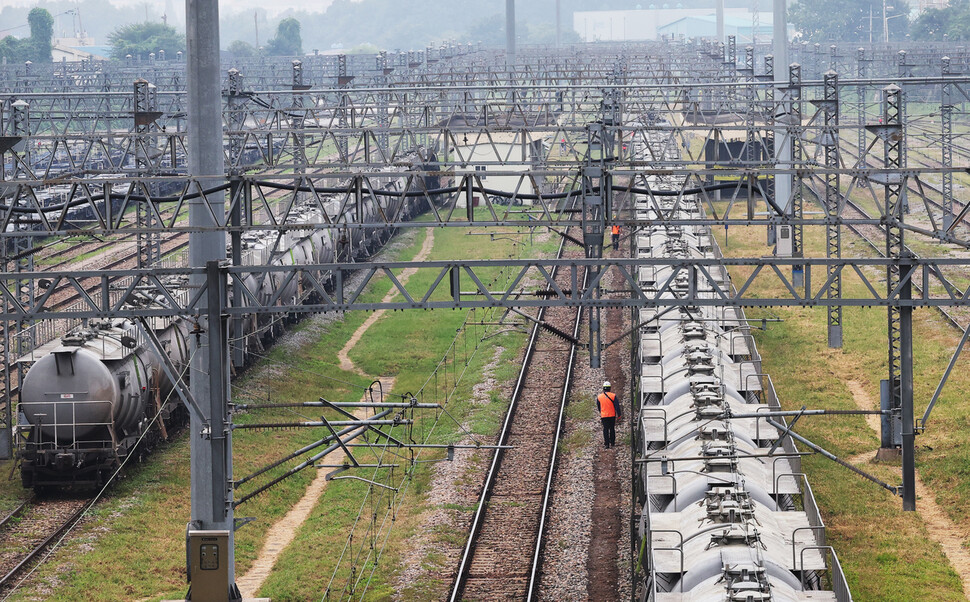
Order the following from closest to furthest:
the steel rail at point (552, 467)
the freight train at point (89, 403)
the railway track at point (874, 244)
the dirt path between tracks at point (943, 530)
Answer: the steel rail at point (552, 467) < the dirt path between tracks at point (943, 530) < the freight train at point (89, 403) < the railway track at point (874, 244)

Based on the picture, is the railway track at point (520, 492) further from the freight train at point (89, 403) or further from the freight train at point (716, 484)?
the freight train at point (89, 403)

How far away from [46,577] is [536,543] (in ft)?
28.3

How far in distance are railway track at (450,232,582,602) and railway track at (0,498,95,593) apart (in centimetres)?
780

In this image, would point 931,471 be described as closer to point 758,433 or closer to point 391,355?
point 758,433

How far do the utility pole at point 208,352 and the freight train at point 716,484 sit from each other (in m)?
6.16

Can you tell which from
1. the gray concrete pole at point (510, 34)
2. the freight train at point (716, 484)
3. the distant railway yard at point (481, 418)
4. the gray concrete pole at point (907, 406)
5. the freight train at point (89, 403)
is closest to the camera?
the freight train at point (716, 484)

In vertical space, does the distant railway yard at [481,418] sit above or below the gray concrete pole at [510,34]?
below

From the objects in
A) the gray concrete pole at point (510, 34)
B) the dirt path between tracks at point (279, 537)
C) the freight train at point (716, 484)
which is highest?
the gray concrete pole at point (510, 34)

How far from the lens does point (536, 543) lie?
884 inches

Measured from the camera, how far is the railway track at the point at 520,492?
69.6 ft

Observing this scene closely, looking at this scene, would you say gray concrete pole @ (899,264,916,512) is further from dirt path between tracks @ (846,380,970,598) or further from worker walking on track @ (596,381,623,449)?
worker walking on track @ (596,381,623,449)

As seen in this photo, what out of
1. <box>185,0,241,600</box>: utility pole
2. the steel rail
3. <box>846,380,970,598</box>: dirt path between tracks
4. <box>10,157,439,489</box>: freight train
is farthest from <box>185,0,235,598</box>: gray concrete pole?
<box>846,380,970,598</box>: dirt path between tracks

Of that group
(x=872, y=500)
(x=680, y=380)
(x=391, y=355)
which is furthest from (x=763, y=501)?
(x=391, y=355)

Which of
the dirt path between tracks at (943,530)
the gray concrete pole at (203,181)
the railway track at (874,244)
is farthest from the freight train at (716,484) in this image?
the railway track at (874,244)
